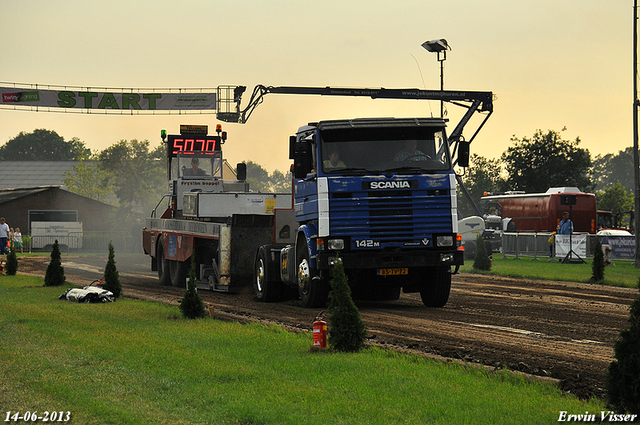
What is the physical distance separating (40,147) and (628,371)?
13780 centimetres

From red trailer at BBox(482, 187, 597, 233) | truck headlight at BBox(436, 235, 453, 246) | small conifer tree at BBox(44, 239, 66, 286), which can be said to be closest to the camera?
truck headlight at BBox(436, 235, 453, 246)

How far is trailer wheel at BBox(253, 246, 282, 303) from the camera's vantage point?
16.2 m

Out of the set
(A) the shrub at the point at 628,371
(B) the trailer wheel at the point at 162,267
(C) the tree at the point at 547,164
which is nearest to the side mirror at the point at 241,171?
(B) the trailer wheel at the point at 162,267

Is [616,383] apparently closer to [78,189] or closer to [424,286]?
[424,286]

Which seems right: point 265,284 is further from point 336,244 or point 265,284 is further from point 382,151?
point 382,151

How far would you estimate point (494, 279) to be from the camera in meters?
23.6

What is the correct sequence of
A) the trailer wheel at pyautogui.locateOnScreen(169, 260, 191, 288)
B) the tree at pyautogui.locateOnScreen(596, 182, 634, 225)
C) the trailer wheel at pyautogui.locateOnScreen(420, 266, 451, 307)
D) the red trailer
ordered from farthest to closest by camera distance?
the tree at pyautogui.locateOnScreen(596, 182, 634, 225) → the red trailer → the trailer wheel at pyautogui.locateOnScreen(169, 260, 191, 288) → the trailer wheel at pyautogui.locateOnScreen(420, 266, 451, 307)

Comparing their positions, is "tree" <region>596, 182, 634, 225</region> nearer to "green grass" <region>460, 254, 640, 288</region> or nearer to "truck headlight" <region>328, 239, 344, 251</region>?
"green grass" <region>460, 254, 640, 288</region>

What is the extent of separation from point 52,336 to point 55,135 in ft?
434

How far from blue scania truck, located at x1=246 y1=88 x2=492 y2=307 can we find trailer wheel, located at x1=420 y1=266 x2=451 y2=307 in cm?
11

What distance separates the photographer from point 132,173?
100062mm


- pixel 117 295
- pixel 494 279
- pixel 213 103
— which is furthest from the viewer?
pixel 213 103

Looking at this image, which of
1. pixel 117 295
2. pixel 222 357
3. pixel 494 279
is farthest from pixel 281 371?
pixel 494 279

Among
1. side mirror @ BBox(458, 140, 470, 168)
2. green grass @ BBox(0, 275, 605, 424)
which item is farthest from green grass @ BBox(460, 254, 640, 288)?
green grass @ BBox(0, 275, 605, 424)
